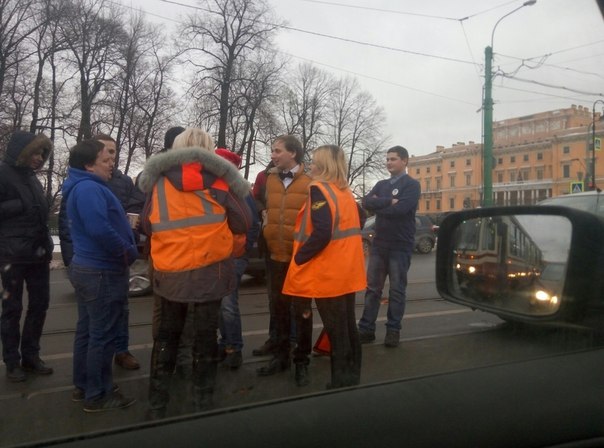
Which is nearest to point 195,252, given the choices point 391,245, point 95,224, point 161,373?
point 161,373

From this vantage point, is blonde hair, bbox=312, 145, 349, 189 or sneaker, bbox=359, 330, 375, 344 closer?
blonde hair, bbox=312, 145, 349, 189

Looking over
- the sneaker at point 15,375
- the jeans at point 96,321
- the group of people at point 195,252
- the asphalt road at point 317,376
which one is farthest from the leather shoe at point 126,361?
the asphalt road at point 317,376

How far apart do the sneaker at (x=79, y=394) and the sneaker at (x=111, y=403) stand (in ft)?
0.49

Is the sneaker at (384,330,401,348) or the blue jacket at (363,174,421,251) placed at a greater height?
the blue jacket at (363,174,421,251)

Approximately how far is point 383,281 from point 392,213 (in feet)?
2.13

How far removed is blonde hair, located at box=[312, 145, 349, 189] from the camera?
3.22m

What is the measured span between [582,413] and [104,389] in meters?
2.24

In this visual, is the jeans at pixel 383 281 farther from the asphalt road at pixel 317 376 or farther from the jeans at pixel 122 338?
the jeans at pixel 122 338

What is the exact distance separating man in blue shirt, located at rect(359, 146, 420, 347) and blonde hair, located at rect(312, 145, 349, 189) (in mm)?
1280

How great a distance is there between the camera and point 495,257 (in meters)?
1.73

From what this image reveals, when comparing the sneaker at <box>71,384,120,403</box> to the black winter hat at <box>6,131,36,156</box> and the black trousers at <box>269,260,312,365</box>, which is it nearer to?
the black trousers at <box>269,260,312,365</box>

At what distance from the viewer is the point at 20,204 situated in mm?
3719

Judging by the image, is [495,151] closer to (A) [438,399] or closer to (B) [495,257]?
(B) [495,257]

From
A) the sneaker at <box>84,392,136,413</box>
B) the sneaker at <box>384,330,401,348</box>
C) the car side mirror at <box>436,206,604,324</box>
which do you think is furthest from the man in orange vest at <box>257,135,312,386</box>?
the car side mirror at <box>436,206,604,324</box>
